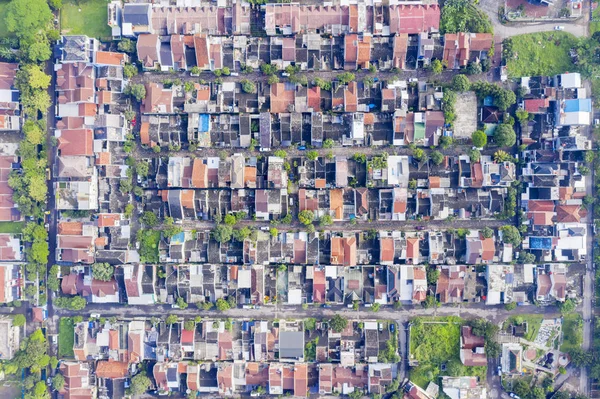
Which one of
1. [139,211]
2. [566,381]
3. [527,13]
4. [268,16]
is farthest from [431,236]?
[139,211]

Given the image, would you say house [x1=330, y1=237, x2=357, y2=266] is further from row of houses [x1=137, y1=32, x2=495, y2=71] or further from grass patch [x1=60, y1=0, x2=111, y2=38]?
grass patch [x1=60, y1=0, x2=111, y2=38]

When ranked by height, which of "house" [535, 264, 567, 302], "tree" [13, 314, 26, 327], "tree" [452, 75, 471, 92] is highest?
"tree" [452, 75, 471, 92]

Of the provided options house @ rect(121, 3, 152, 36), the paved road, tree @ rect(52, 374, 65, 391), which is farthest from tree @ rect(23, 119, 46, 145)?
tree @ rect(52, 374, 65, 391)

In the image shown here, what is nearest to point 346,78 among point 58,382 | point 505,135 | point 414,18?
point 414,18

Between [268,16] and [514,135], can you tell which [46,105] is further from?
[514,135]

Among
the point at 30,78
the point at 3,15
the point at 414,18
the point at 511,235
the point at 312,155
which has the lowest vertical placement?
the point at 511,235

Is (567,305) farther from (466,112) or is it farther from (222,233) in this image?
(222,233)
